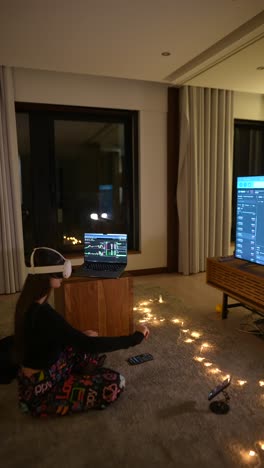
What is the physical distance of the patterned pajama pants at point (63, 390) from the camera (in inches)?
64.3

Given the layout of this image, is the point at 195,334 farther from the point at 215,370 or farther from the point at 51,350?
the point at 51,350

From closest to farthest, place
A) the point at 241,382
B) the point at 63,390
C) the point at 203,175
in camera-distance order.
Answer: the point at 63,390 < the point at 241,382 < the point at 203,175

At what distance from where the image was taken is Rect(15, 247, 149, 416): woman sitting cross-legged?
1555 mm

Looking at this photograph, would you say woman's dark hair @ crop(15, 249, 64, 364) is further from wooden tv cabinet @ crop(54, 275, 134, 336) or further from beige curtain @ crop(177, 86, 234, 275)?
beige curtain @ crop(177, 86, 234, 275)

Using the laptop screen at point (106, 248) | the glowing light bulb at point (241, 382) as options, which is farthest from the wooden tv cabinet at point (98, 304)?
the glowing light bulb at point (241, 382)

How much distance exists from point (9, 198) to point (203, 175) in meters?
2.52

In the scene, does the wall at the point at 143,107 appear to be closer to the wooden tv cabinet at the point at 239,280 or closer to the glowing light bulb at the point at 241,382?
the wooden tv cabinet at the point at 239,280

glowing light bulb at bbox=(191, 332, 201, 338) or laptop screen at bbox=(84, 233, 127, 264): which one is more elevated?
laptop screen at bbox=(84, 233, 127, 264)

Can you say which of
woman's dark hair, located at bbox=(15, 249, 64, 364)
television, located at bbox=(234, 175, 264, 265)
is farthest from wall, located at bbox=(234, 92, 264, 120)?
woman's dark hair, located at bbox=(15, 249, 64, 364)

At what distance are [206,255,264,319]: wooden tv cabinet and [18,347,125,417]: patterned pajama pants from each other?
1.21 m

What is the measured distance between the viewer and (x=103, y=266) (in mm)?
2527

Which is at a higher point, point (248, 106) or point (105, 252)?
point (248, 106)

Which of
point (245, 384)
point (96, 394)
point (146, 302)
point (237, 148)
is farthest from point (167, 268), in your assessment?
point (96, 394)

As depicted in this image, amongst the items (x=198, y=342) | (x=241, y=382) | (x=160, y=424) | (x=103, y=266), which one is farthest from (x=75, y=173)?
(x=160, y=424)
